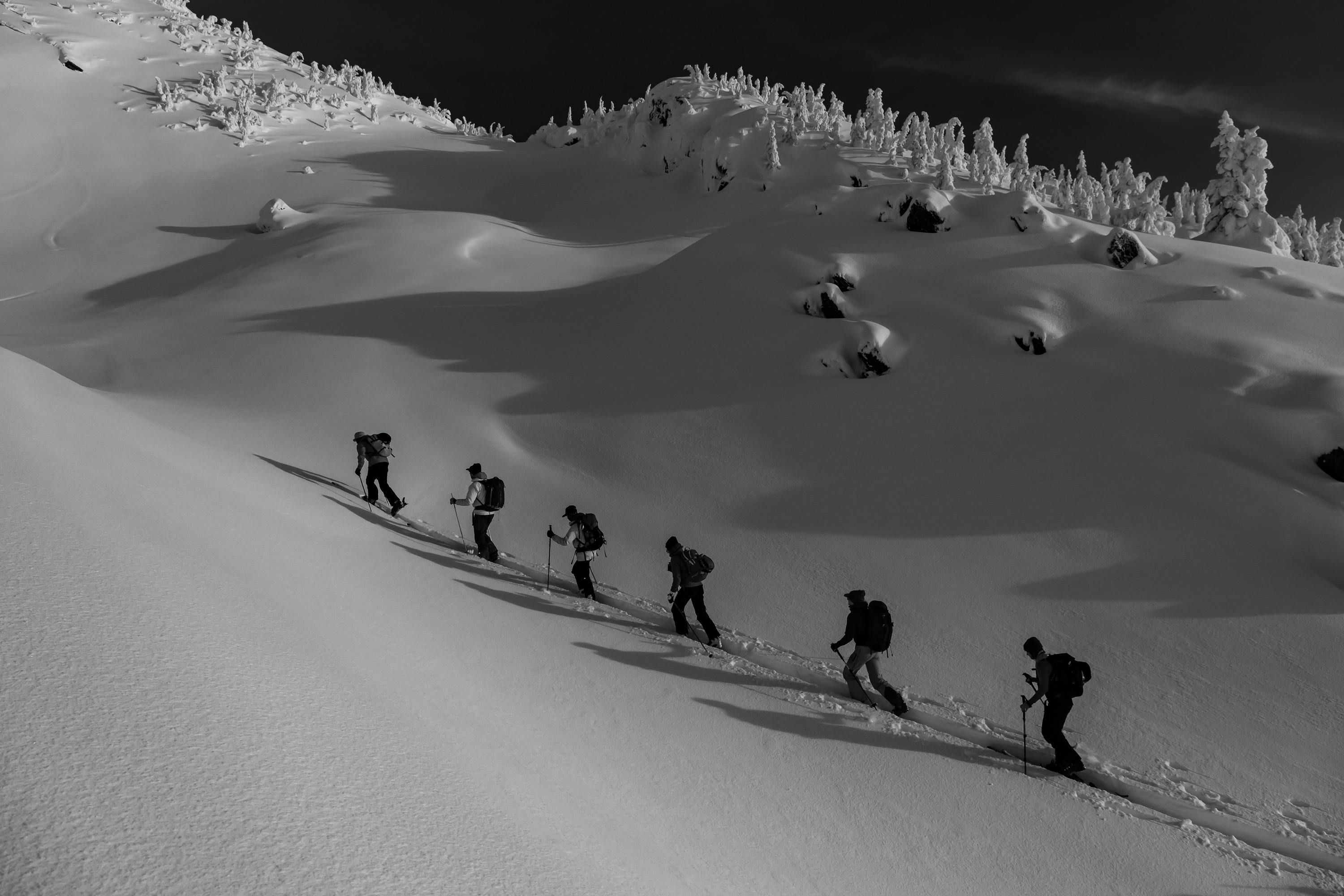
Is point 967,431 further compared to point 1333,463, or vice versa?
point 967,431

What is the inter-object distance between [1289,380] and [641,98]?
63400 mm

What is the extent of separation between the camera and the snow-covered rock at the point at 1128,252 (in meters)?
21.0

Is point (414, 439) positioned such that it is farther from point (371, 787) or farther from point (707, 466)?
point (371, 787)

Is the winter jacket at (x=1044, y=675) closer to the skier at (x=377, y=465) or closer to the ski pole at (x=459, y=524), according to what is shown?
the ski pole at (x=459, y=524)

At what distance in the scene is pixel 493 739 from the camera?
654 cm

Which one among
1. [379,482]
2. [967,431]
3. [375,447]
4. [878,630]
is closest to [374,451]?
[375,447]

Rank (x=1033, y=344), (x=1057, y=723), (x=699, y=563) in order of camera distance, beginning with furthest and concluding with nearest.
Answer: (x=1033, y=344) < (x=699, y=563) < (x=1057, y=723)

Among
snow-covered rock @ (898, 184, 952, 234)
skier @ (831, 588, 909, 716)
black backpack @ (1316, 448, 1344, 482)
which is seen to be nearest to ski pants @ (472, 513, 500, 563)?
skier @ (831, 588, 909, 716)

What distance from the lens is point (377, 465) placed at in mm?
14453

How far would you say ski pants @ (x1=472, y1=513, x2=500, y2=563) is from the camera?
12812mm

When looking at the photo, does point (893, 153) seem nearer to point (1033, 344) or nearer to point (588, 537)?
point (1033, 344)

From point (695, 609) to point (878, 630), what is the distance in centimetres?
260

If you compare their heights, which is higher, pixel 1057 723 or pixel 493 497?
pixel 1057 723

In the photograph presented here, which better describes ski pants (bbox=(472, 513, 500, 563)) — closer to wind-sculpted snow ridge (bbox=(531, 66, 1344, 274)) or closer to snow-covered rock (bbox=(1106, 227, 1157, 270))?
snow-covered rock (bbox=(1106, 227, 1157, 270))
